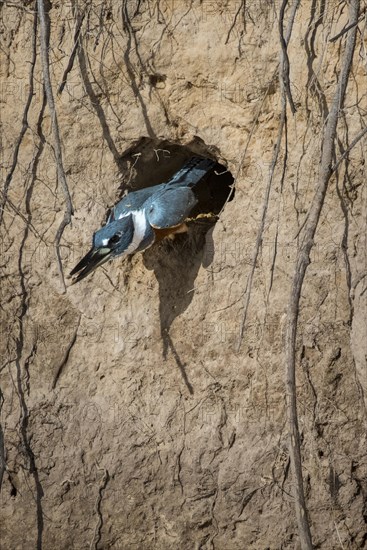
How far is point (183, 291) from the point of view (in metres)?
4.50

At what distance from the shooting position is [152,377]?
4516 mm

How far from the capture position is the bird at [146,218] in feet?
14.2

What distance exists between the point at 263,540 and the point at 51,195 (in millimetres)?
1993

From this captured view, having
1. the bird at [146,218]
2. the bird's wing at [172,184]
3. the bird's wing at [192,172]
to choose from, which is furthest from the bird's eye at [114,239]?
the bird's wing at [192,172]

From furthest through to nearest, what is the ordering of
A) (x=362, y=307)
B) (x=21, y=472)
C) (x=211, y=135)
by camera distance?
(x=21, y=472) → (x=211, y=135) → (x=362, y=307)

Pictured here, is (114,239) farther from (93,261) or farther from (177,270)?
(177,270)

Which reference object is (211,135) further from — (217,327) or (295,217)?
(217,327)

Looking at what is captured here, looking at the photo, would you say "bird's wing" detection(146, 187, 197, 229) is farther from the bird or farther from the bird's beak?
the bird's beak

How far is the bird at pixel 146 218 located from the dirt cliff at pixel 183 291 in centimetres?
13

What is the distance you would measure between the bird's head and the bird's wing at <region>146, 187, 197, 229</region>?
171 millimetres

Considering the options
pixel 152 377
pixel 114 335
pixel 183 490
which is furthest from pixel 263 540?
pixel 114 335

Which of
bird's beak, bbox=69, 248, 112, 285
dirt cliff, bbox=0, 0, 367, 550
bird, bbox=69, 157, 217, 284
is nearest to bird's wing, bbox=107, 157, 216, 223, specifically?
bird, bbox=69, 157, 217, 284

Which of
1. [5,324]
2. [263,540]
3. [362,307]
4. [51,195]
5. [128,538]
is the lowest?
[263,540]

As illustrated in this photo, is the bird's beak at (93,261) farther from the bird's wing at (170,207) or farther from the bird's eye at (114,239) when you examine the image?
the bird's wing at (170,207)
